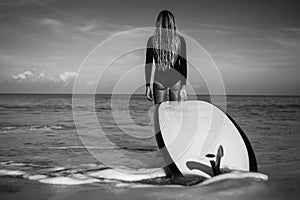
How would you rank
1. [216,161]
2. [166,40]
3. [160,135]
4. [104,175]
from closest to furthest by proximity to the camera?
[216,161] → [104,175] → [160,135] → [166,40]

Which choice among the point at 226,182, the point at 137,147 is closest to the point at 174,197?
the point at 226,182

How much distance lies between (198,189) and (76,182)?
115cm

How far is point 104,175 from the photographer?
10.2 feet

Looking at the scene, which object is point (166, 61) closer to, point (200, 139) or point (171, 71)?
point (171, 71)

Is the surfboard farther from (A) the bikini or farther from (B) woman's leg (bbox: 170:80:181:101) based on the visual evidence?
(A) the bikini

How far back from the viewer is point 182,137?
10.8ft

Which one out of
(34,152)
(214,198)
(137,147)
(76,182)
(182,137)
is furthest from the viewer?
(137,147)

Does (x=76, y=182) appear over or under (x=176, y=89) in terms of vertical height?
under

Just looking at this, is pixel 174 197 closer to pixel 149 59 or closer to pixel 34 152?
pixel 149 59

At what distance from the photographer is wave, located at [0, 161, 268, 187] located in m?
2.77

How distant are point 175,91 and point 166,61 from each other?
1.17ft

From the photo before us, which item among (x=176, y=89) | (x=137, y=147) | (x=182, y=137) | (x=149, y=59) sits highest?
(x=149, y=59)

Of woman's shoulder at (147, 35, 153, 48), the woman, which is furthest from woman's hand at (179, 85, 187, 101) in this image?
woman's shoulder at (147, 35, 153, 48)

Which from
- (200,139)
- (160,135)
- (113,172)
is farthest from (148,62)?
(113,172)
